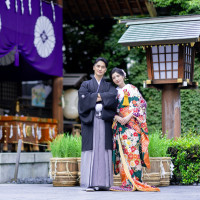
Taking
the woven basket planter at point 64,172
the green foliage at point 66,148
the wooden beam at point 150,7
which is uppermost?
the wooden beam at point 150,7

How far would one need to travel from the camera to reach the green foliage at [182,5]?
45.0 feet

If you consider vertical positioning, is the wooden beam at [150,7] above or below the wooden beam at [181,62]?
above

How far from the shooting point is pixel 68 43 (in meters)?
17.7

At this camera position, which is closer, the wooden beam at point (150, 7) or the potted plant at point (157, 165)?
the potted plant at point (157, 165)

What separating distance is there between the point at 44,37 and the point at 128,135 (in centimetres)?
660

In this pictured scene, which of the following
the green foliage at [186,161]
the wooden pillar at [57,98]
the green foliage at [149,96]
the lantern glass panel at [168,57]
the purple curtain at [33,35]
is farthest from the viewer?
the green foliage at [149,96]

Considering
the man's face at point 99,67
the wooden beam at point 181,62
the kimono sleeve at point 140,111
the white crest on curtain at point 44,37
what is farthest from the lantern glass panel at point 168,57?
the white crest on curtain at point 44,37

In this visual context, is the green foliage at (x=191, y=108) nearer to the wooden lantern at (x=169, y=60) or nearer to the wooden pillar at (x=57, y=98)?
the wooden pillar at (x=57, y=98)

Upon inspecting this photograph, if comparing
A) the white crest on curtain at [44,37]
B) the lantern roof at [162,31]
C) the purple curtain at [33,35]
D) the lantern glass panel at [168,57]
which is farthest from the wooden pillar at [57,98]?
the lantern glass panel at [168,57]

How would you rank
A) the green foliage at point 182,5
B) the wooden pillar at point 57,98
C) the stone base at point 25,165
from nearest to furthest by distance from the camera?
the stone base at point 25,165
the green foliage at point 182,5
the wooden pillar at point 57,98

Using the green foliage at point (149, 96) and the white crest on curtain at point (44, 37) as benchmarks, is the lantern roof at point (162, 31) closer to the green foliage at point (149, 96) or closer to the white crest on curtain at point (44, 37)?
the white crest on curtain at point (44, 37)

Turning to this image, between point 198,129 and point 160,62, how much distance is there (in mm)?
4729

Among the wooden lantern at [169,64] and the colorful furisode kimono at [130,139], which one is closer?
the colorful furisode kimono at [130,139]

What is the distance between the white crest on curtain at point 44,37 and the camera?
12.9 m
